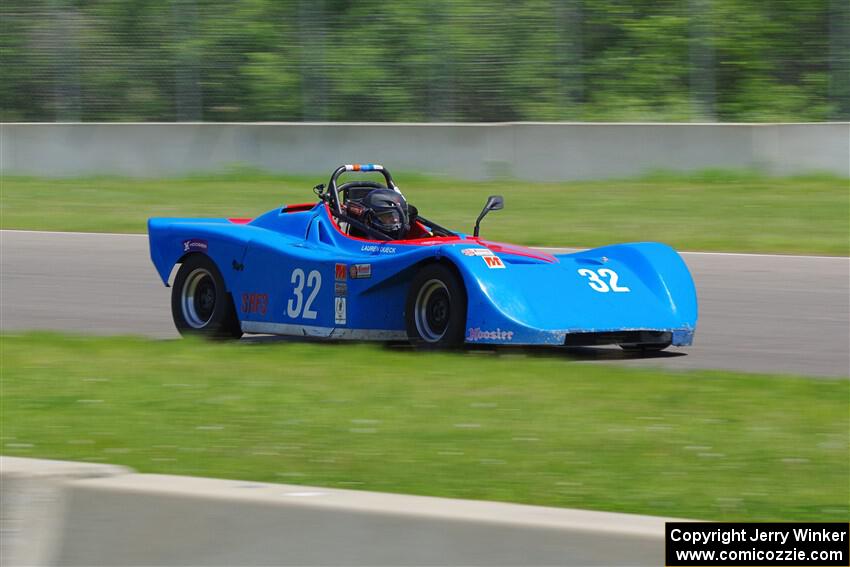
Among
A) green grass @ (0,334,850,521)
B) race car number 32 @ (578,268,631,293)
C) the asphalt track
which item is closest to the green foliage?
the asphalt track

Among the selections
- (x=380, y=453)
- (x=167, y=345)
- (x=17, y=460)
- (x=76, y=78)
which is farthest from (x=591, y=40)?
(x=17, y=460)

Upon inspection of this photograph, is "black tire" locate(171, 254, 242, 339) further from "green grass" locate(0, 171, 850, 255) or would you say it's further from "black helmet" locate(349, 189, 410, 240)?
"green grass" locate(0, 171, 850, 255)

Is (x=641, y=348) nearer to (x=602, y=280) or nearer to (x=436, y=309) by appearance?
(x=602, y=280)

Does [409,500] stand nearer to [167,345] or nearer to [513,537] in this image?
[513,537]

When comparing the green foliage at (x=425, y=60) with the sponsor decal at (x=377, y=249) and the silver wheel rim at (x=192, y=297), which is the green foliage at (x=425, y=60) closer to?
the silver wheel rim at (x=192, y=297)

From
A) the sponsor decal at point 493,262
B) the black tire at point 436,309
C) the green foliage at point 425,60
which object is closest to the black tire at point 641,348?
the sponsor decal at point 493,262

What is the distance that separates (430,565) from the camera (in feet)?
13.5

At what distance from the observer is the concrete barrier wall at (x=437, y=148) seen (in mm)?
18734

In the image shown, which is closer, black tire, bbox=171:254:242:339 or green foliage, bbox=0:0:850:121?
black tire, bbox=171:254:242:339

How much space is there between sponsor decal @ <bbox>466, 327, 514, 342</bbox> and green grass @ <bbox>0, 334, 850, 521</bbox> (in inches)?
4.7

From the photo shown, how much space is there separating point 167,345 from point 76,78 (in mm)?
15297

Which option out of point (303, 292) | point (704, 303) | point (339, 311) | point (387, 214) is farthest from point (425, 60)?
point (339, 311)

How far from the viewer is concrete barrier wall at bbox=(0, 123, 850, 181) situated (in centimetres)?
1873

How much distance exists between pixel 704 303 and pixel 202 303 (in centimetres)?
406
